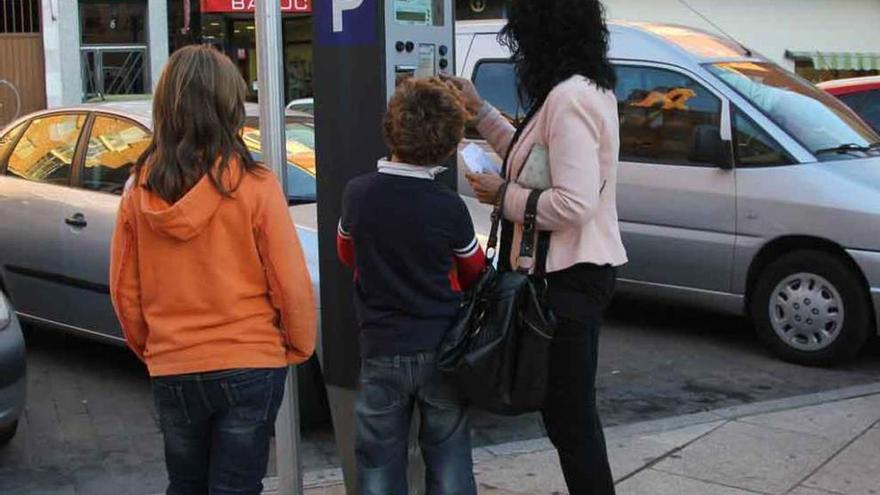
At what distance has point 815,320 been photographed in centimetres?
643

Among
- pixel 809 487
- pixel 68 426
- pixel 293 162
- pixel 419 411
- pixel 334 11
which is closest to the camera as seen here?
pixel 419 411

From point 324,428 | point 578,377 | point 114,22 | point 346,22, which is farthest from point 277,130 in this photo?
point 114,22

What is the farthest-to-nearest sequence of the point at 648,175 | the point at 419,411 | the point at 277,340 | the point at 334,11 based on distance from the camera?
the point at 648,175
the point at 334,11
the point at 419,411
the point at 277,340

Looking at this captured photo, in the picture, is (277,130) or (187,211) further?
(277,130)

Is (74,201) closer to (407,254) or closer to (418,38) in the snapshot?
(418,38)

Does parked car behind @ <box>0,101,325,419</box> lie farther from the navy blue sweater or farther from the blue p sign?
A: the navy blue sweater

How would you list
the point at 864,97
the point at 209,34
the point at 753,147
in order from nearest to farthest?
the point at 753,147
the point at 864,97
the point at 209,34

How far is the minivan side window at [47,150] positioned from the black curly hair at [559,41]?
3.87m

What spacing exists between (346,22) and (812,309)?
4126 millimetres

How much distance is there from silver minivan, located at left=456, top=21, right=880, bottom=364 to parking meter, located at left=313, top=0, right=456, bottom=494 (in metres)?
2.83

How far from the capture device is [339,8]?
11.2 feet

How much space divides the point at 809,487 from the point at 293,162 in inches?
127

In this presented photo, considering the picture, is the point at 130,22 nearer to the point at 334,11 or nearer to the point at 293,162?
the point at 293,162

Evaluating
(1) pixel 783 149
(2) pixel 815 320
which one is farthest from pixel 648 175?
(2) pixel 815 320
